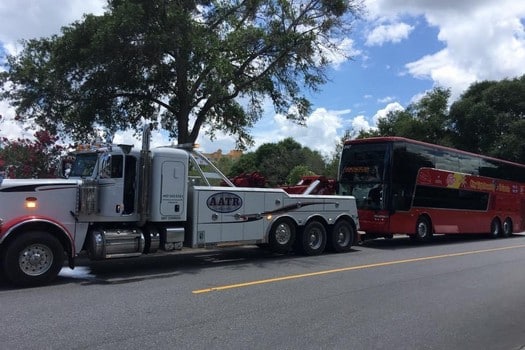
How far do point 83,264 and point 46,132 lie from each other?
18.8 ft

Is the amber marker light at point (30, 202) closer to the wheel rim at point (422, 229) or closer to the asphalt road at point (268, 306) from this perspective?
the asphalt road at point (268, 306)

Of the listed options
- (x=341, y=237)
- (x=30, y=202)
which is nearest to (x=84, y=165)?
(x=30, y=202)

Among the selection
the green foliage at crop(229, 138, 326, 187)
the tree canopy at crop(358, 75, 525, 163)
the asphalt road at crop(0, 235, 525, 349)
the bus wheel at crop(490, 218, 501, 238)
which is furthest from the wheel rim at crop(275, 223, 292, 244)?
the green foliage at crop(229, 138, 326, 187)

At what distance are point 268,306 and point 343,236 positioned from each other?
8.02 m

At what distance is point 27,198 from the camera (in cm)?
973

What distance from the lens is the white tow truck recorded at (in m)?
9.50

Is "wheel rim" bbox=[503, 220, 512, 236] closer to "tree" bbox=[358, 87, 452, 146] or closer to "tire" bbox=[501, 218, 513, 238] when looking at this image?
"tire" bbox=[501, 218, 513, 238]

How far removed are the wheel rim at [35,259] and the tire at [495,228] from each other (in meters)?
19.8

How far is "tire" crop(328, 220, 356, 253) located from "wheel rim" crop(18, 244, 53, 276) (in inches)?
319

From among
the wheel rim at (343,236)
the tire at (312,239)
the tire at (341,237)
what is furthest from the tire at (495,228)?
the tire at (312,239)

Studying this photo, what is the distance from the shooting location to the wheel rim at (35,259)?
9305 millimetres

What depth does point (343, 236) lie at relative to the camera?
15617 millimetres

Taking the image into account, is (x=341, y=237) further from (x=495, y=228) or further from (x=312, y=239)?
(x=495, y=228)

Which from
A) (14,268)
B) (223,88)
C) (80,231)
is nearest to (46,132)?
(223,88)
